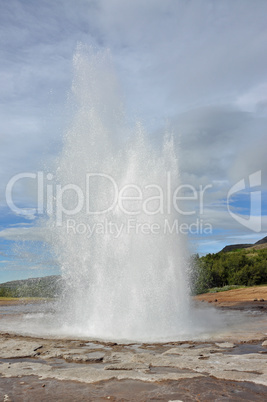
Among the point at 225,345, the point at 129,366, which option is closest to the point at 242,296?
the point at 225,345

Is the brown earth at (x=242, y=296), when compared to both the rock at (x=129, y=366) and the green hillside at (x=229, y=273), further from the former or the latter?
the rock at (x=129, y=366)

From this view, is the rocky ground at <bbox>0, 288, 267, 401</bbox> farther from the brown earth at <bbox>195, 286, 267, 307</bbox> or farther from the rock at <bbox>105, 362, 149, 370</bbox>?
the brown earth at <bbox>195, 286, 267, 307</bbox>

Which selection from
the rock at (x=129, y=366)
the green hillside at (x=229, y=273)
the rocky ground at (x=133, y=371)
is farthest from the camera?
the green hillside at (x=229, y=273)

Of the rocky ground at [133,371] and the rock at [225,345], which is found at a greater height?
the rocky ground at [133,371]

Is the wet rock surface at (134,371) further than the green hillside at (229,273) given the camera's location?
No

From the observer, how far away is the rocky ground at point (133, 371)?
6.28m

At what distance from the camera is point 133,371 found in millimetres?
7730

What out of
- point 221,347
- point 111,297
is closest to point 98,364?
point 221,347

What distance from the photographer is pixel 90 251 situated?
1485cm

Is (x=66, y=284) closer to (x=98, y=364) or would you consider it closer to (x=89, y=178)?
(x=89, y=178)

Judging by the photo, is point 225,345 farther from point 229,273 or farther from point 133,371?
point 229,273

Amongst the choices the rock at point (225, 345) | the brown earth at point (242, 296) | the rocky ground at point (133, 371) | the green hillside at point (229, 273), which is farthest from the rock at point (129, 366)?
the green hillside at point (229, 273)

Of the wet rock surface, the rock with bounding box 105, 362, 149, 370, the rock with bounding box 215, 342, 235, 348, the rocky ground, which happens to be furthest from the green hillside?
the rock with bounding box 105, 362, 149, 370

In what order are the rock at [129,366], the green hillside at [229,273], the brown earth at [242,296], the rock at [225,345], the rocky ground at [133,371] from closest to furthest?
the rocky ground at [133,371], the rock at [129,366], the rock at [225,345], the brown earth at [242,296], the green hillside at [229,273]
